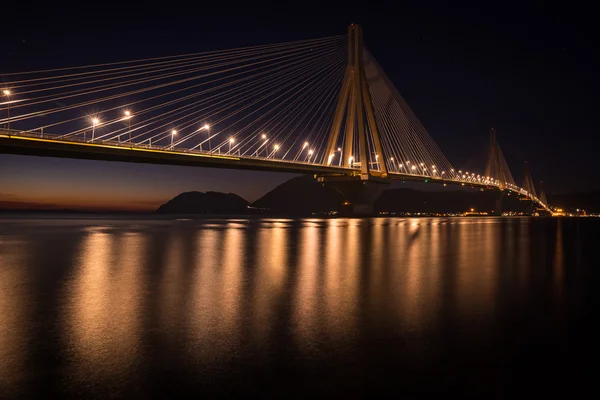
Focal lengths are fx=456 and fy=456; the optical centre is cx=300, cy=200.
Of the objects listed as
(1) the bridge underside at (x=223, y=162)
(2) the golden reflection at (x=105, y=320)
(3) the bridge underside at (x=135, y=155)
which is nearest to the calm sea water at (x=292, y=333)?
(2) the golden reflection at (x=105, y=320)

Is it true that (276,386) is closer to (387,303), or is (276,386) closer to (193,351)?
(193,351)

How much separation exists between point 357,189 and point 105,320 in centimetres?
5399

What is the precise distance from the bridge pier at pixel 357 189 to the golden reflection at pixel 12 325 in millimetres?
49026

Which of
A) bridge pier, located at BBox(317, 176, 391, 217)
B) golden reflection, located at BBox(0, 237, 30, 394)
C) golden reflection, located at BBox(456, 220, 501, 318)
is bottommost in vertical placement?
golden reflection, located at BBox(0, 237, 30, 394)

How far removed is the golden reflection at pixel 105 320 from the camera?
15.1 feet

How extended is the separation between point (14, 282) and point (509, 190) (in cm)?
11375

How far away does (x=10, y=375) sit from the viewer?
429cm

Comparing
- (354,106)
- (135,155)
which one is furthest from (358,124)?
(135,155)

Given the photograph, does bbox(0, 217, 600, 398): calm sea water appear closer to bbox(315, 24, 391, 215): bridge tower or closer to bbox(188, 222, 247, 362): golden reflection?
bbox(188, 222, 247, 362): golden reflection

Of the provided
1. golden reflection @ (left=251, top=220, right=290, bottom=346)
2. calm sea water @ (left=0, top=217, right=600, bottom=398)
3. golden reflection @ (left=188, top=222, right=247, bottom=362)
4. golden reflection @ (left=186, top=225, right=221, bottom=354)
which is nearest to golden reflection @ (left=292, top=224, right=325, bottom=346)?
calm sea water @ (left=0, top=217, right=600, bottom=398)

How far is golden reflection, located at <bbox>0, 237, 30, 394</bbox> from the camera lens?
171 inches

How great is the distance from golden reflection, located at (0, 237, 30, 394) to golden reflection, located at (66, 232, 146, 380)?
50 cm

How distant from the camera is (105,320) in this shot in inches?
250

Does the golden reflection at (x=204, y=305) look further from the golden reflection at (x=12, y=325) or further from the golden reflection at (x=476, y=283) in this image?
the golden reflection at (x=476, y=283)
